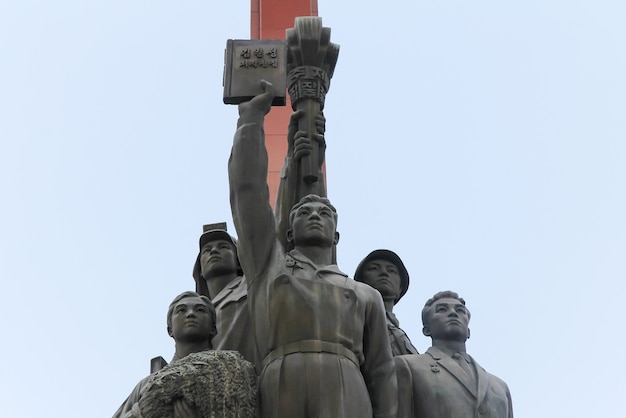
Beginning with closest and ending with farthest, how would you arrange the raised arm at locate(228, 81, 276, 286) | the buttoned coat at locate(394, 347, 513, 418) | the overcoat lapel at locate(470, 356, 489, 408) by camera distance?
the raised arm at locate(228, 81, 276, 286) < the buttoned coat at locate(394, 347, 513, 418) < the overcoat lapel at locate(470, 356, 489, 408)

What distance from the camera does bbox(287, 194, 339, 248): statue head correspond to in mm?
16969

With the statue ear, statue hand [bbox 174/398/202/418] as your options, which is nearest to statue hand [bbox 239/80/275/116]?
the statue ear

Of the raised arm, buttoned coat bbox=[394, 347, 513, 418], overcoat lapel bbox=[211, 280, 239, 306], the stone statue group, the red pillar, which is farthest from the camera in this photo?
the red pillar

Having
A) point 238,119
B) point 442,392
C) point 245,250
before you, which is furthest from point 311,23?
point 442,392

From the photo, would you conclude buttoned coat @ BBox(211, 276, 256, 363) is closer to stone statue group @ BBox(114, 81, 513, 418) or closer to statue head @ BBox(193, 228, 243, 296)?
stone statue group @ BBox(114, 81, 513, 418)

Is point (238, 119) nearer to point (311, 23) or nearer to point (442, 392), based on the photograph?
point (311, 23)

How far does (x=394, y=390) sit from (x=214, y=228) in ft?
12.4

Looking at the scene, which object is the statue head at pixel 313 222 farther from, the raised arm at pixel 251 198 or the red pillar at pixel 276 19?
the red pillar at pixel 276 19

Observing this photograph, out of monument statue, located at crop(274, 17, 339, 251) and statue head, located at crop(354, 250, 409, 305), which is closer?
monument statue, located at crop(274, 17, 339, 251)

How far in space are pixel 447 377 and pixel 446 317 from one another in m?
0.74

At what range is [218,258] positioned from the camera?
19219 mm

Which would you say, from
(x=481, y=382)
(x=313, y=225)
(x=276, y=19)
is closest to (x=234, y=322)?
(x=313, y=225)

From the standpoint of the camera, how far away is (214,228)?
19.5m

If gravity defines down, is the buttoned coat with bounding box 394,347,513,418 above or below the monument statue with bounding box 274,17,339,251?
below
